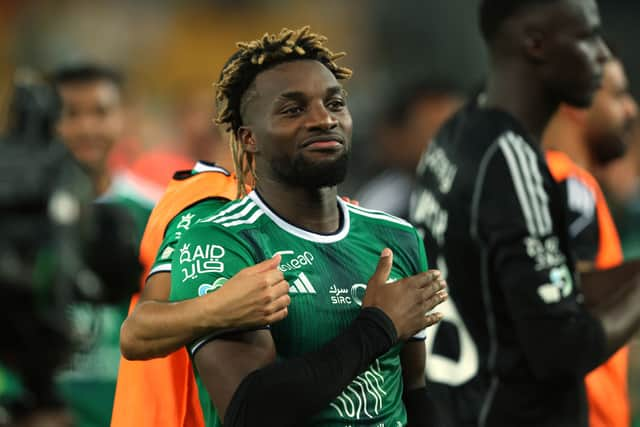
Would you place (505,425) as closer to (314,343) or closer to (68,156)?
(314,343)

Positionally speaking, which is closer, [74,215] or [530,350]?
[74,215]

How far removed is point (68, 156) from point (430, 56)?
11.9 m

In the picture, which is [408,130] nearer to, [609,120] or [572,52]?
[609,120]

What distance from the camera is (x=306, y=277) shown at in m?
3.08

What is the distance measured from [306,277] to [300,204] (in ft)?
0.70

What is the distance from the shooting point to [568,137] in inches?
218

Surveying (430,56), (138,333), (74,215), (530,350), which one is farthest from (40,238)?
(430,56)

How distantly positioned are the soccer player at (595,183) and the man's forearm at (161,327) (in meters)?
1.98

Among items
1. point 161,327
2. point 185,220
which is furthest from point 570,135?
point 161,327

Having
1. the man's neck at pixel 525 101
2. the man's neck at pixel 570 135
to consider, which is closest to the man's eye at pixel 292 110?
the man's neck at pixel 525 101

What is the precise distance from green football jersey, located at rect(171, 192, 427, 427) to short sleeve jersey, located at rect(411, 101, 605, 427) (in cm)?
101

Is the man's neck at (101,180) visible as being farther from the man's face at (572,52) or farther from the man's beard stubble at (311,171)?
the man's beard stubble at (311,171)

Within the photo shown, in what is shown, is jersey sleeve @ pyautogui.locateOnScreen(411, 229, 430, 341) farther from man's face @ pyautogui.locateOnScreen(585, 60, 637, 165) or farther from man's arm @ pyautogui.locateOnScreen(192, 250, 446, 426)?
man's face @ pyautogui.locateOnScreen(585, 60, 637, 165)

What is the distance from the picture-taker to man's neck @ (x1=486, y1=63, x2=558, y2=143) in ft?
14.8
